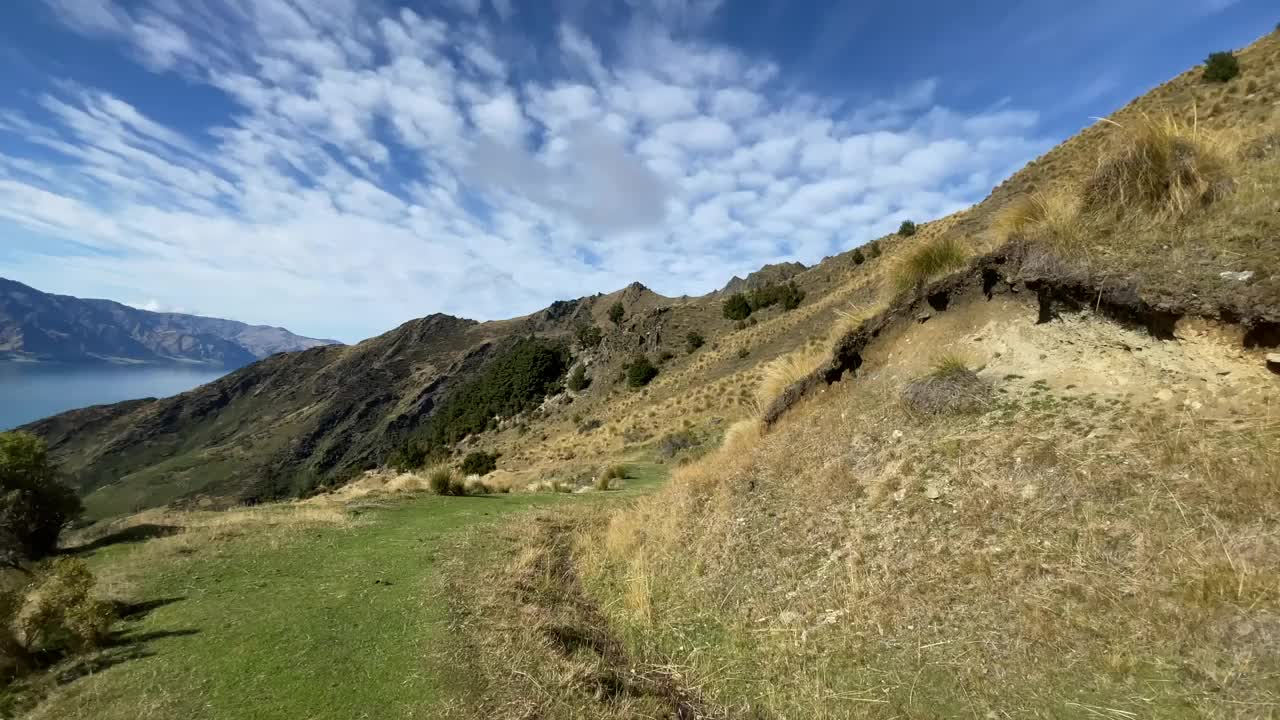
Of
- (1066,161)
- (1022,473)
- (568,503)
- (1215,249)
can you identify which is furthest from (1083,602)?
(1066,161)

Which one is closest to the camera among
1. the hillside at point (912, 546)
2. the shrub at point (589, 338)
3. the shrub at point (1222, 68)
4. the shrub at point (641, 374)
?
the hillside at point (912, 546)

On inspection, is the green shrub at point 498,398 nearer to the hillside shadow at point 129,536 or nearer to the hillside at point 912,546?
the hillside shadow at point 129,536

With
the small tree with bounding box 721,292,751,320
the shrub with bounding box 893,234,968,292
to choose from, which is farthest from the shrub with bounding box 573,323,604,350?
the shrub with bounding box 893,234,968,292

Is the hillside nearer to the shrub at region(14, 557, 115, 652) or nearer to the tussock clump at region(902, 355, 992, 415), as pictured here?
the tussock clump at region(902, 355, 992, 415)

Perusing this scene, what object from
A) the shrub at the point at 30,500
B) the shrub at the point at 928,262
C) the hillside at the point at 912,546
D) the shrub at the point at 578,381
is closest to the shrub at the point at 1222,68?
the hillside at the point at 912,546

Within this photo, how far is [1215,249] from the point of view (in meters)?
6.59

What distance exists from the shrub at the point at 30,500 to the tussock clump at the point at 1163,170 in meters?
18.4

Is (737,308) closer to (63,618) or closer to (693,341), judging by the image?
(693,341)

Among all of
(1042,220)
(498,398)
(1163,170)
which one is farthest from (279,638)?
(498,398)

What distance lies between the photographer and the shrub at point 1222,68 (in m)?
30.0

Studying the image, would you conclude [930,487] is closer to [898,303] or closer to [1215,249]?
[1215,249]

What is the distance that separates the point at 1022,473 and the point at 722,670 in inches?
152

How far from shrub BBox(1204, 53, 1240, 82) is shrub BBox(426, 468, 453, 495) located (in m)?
43.9

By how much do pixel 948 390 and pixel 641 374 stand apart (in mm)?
51508
